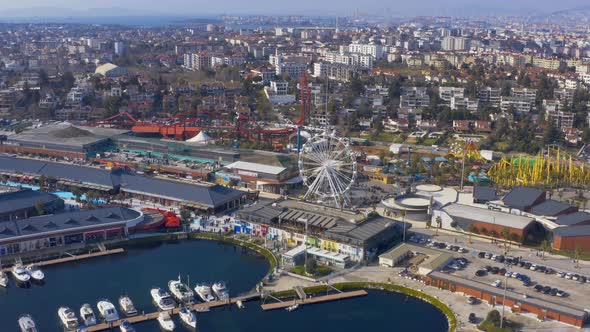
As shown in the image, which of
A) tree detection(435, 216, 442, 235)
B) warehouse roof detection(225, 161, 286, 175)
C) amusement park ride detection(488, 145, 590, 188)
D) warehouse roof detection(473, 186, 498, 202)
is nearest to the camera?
tree detection(435, 216, 442, 235)

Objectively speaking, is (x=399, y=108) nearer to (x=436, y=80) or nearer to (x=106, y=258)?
(x=436, y=80)

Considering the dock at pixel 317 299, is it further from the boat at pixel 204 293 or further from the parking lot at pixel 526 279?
the parking lot at pixel 526 279

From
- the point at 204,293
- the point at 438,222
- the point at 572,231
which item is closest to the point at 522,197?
the point at 572,231

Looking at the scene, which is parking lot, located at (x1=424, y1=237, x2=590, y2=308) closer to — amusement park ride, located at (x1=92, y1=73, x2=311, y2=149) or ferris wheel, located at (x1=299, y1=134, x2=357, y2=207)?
ferris wheel, located at (x1=299, y1=134, x2=357, y2=207)

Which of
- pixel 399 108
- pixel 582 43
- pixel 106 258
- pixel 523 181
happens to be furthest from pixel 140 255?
pixel 582 43

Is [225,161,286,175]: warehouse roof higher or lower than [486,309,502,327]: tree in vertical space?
higher

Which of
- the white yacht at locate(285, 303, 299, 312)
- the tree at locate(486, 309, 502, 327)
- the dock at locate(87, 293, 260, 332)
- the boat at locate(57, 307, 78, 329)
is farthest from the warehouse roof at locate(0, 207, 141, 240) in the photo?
the tree at locate(486, 309, 502, 327)

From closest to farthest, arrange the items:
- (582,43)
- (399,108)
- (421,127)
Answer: (421,127) → (399,108) → (582,43)

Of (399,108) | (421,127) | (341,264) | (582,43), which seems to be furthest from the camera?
(582,43)

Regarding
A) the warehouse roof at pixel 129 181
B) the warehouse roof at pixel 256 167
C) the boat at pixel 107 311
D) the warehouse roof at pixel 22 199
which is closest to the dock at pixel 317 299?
the boat at pixel 107 311
